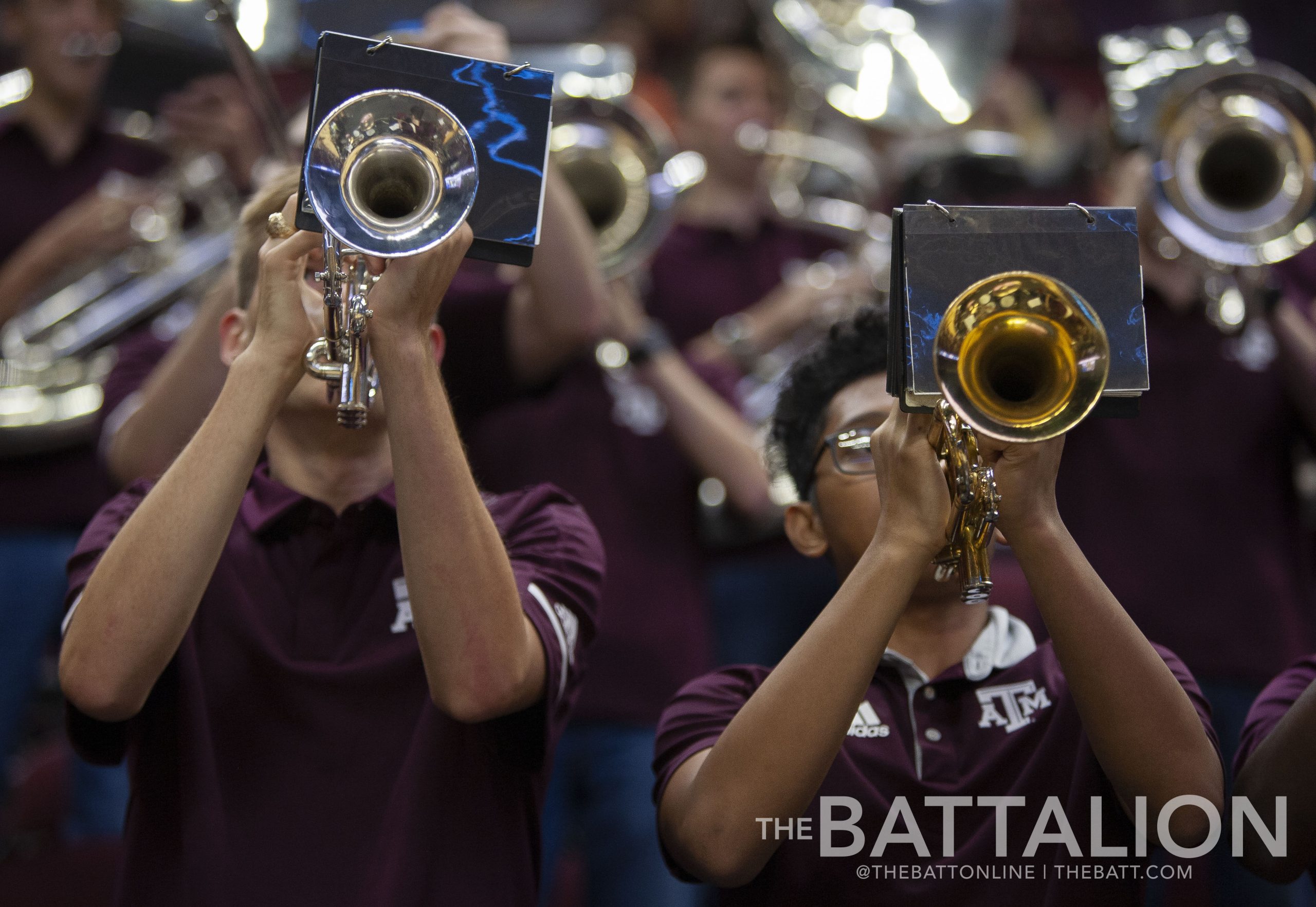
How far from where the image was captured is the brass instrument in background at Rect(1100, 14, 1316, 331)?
2988 mm

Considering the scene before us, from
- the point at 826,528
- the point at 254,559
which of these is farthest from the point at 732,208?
the point at 254,559

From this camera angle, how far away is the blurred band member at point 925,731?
163 centimetres

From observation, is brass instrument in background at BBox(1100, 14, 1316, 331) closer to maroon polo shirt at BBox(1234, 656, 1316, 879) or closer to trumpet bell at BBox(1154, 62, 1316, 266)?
trumpet bell at BBox(1154, 62, 1316, 266)

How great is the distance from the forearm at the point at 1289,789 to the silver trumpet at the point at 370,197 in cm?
127

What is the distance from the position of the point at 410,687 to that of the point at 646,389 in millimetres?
1459

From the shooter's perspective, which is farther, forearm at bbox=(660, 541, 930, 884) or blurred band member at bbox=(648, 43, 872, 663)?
blurred band member at bbox=(648, 43, 872, 663)

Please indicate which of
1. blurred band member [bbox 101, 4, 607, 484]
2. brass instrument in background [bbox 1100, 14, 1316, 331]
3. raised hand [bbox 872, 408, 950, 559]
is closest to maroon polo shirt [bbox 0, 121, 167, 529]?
blurred band member [bbox 101, 4, 607, 484]

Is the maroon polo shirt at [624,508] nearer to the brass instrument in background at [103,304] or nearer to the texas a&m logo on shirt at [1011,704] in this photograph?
the texas a&m logo on shirt at [1011,704]

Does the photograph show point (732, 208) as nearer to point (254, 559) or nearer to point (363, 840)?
point (254, 559)

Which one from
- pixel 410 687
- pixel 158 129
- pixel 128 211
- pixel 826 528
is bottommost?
pixel 410 687

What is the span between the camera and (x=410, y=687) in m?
1.90

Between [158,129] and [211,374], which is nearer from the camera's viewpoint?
[211,374]

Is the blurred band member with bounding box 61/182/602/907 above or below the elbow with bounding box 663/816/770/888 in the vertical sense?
above

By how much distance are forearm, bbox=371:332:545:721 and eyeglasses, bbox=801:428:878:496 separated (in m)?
0.58
